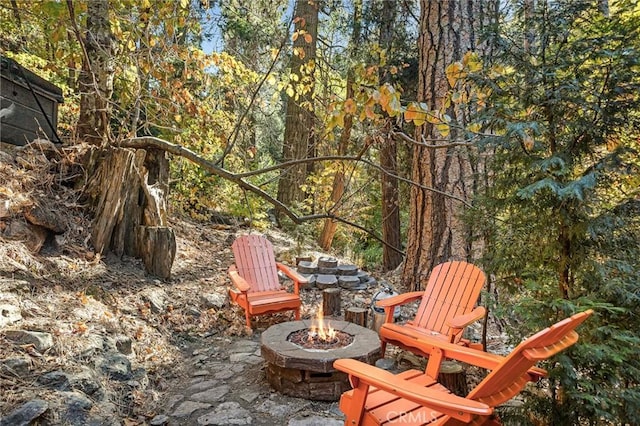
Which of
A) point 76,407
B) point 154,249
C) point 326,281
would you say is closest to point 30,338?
point 76,407

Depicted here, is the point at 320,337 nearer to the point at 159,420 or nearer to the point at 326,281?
the point at 159,420

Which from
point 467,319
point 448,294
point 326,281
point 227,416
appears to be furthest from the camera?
point 326,281

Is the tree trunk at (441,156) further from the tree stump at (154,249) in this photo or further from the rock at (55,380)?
the rock at (55,380)

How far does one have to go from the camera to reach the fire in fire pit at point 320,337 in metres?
2.77

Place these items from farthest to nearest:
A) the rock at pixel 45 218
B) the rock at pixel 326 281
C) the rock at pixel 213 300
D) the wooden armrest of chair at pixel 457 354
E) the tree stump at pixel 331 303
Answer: the rock at pixel 326 281
the rock at pixel 213 300
the tree stump at pixel 331 303
the rock at pixel 45 218
the wooden armrest of chair at pixel 457 354

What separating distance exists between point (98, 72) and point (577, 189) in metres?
4.47

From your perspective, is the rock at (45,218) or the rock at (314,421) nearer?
the rock at (314,421)

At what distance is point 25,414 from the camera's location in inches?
67.4

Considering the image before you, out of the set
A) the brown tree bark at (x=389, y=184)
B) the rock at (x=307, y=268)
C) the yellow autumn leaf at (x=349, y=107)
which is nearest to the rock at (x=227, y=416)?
the yellow autumn leaf at (x=349, y=107)

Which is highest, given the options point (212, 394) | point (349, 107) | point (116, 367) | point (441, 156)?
point (349, 107)

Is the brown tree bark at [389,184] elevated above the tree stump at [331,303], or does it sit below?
above

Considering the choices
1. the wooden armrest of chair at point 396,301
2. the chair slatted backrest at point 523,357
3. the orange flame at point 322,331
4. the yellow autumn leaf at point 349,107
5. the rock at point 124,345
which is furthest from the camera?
the wooden armrest of chair at point 396,301

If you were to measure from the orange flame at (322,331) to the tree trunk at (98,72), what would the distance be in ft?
8.95

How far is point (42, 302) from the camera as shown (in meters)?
2.77
